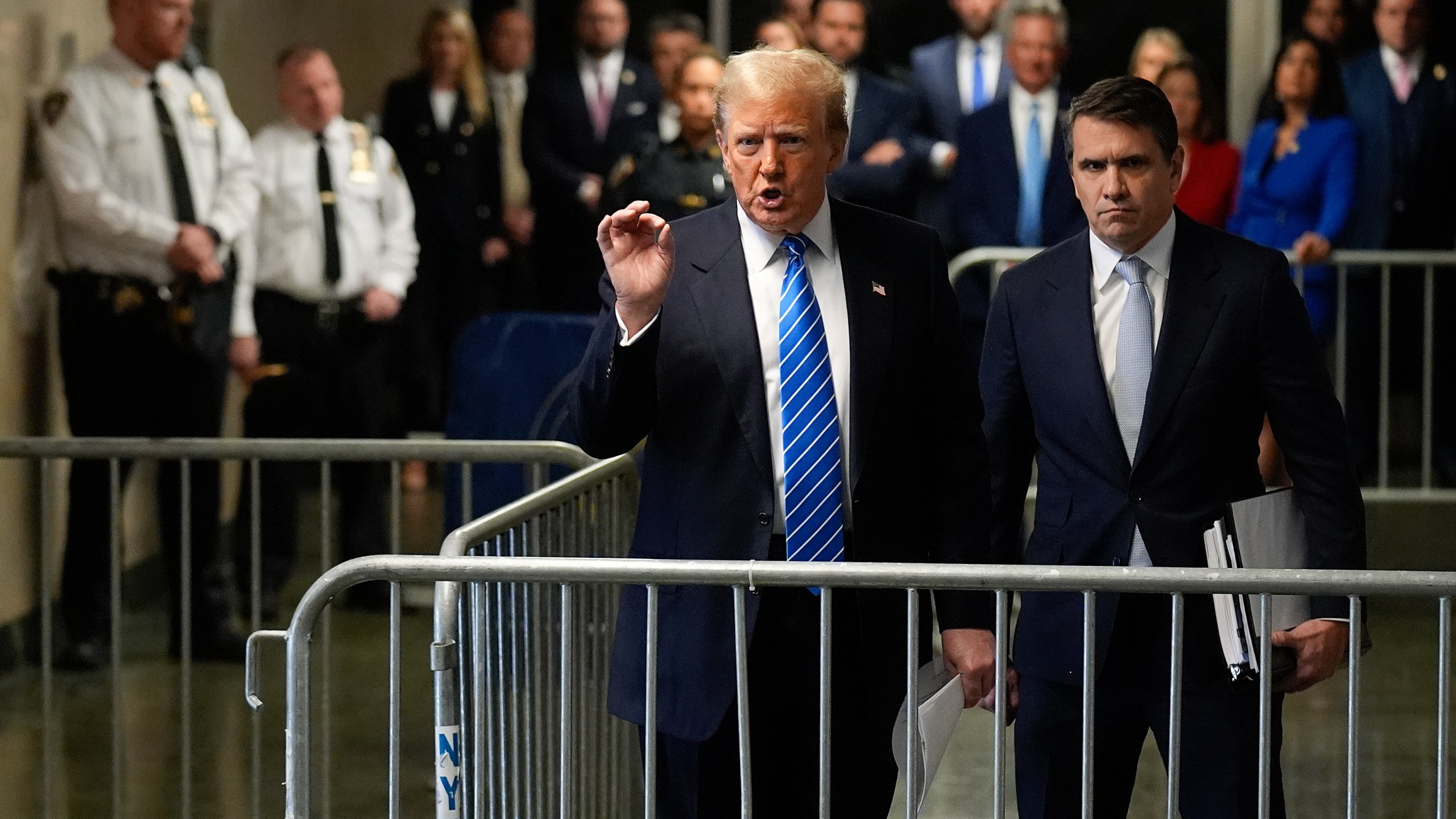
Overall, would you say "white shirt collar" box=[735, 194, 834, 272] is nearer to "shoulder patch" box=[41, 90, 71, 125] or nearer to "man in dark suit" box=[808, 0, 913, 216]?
"shoulder patch" box=[41, 90, 71, 125]

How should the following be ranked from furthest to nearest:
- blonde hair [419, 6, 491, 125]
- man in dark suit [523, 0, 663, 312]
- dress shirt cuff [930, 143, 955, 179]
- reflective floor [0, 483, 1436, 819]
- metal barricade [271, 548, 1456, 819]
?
man in dark suit [523, 0, 663, 312] → blonde hair [419, 6, 491, 125] → dress shirt cuff [930, 143, 955, 179] → reflective floor [0, 483, 1436, 819] → metal barricade [271, 548, 1456, 819]

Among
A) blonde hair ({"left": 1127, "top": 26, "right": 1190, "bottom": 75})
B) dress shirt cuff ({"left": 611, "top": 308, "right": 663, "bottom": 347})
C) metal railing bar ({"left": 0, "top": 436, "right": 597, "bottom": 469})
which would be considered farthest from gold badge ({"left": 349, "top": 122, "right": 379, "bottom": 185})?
dress shirt cuff ({"left": 611, "top": 308, "right": 663, "bottom": 347})

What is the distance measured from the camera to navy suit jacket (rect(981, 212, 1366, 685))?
3.06 m

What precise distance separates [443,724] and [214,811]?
2.58 metres

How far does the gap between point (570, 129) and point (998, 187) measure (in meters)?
1.98

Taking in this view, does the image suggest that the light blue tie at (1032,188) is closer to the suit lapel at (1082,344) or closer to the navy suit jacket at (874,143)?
the navy suit jacket at (874,143)

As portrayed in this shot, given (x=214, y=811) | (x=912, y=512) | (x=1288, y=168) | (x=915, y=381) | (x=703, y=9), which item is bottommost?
(x=214, y=811)

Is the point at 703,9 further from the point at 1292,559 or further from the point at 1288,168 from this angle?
the point at 1292,559

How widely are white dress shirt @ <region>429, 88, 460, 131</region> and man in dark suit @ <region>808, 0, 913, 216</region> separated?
1.54 meters

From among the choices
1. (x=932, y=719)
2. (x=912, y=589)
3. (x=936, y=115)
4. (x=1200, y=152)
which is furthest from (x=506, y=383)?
(x=912, y=589)

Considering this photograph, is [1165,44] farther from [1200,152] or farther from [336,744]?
[336,744]

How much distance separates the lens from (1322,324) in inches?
276

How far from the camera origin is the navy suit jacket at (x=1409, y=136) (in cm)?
797

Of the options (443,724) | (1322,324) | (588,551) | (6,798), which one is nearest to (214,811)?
(6,798)
